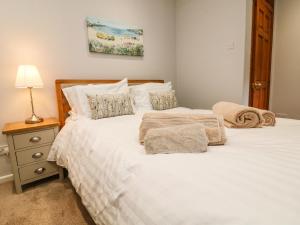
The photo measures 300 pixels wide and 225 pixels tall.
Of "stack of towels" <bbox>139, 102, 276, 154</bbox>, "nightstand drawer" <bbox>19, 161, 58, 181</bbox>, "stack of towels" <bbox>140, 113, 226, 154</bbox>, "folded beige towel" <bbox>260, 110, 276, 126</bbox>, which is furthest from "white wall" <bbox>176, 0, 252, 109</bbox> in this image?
"nightstand drawer" <bbox>19, 161, 58, 181</bbox>

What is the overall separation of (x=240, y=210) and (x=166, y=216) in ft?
0.80

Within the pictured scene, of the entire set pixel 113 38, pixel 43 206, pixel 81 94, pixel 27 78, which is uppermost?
pixel 113 38

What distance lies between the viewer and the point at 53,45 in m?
2.10

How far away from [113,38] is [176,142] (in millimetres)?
1987

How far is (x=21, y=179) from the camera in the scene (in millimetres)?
1763

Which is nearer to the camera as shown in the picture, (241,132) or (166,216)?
(166,216)

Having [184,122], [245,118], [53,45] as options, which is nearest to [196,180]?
[184,122]

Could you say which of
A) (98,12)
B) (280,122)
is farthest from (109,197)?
(98,12)

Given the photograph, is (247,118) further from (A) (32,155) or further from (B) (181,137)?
(A) (32,155)

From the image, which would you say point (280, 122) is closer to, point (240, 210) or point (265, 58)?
point (240, 210)

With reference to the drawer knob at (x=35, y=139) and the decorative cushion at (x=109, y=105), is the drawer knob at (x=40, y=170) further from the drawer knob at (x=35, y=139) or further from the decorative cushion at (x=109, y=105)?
the decorative cushion at (x=109, y=105)

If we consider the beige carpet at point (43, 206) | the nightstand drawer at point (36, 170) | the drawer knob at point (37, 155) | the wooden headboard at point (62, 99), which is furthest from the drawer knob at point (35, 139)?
the beige carpet at point (43, 206)

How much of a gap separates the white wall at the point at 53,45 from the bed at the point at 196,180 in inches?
43.8

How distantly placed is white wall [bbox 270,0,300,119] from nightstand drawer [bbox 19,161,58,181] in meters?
3.71
